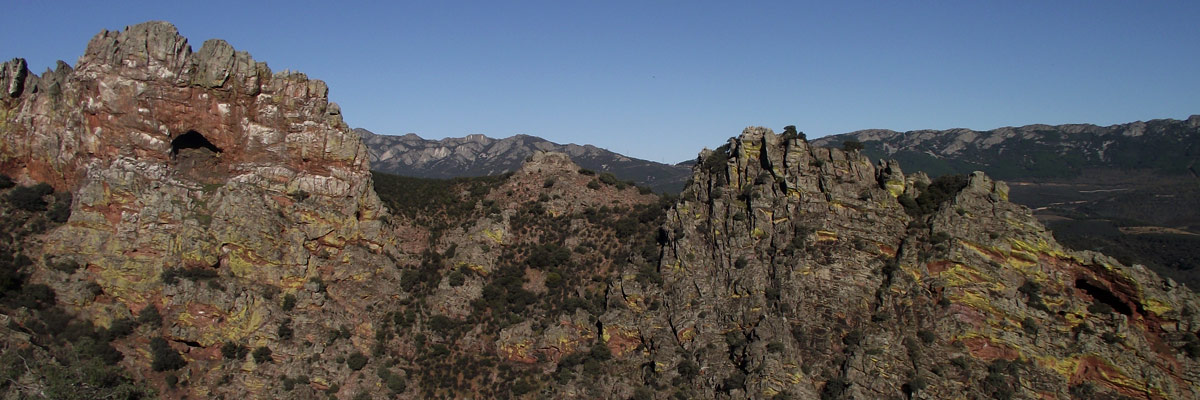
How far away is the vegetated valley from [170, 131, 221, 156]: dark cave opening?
0.66 feet

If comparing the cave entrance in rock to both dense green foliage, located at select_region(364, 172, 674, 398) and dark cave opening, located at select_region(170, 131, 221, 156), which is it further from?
dense green foliage, located at select_region(364, 172, 674, 398)

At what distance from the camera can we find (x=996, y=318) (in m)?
54.0

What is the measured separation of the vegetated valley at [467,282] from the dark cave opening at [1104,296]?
0.79 ft

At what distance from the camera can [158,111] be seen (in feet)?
201

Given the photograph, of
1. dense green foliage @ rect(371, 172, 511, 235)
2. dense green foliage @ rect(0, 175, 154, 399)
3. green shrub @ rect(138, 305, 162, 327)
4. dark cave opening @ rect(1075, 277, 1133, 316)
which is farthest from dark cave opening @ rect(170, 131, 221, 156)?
dark cave opening @ rect(1075, 277, 1133, 316)

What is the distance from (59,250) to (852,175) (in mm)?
67458

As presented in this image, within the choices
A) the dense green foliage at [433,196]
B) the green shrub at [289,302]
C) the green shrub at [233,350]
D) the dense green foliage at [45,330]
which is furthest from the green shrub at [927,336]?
the dense green foliage at [45,330]

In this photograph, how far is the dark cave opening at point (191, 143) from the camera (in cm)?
6334

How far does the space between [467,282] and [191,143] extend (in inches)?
1097

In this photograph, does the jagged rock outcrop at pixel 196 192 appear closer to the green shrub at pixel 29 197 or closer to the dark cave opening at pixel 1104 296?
the green shrub at pixel 29 197

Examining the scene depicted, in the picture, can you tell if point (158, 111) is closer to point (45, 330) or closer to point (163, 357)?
point (45, 330)

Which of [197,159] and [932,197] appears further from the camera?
[197,159]

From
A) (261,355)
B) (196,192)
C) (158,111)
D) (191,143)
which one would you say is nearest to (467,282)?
(261,355)

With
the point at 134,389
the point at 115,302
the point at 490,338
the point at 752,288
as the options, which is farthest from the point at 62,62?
the point at 752,288
